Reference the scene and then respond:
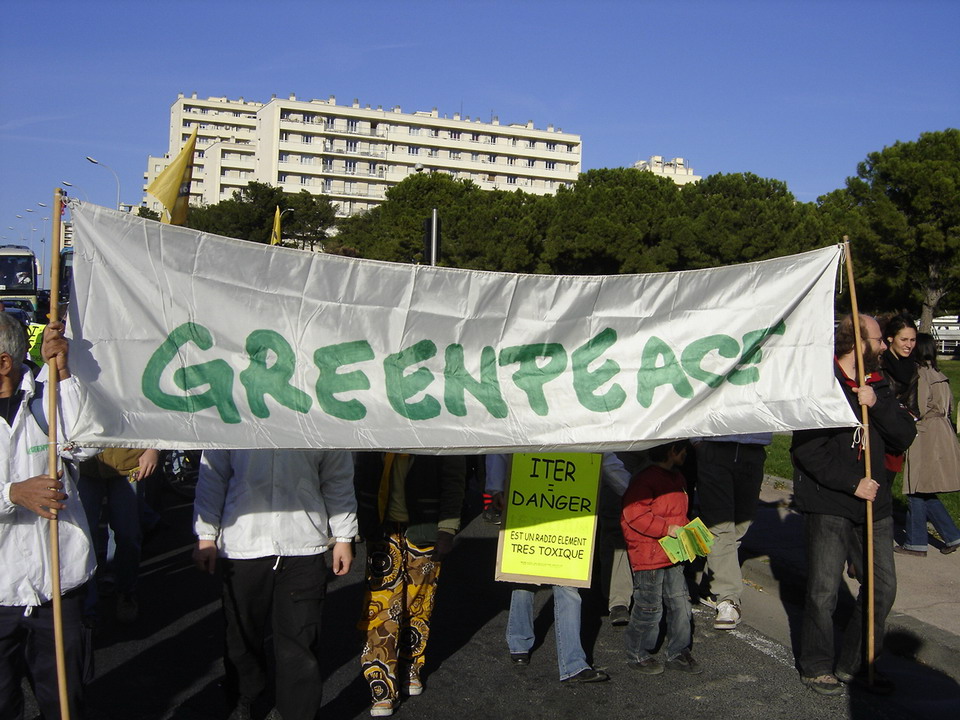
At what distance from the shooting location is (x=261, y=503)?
425 cm

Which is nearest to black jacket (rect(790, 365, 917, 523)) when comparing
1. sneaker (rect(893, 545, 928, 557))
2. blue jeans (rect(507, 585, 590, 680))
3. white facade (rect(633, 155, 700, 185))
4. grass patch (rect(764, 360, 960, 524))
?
blue jeans (rect(507, 585, 590, 680))

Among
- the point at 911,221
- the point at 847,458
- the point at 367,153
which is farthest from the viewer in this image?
the point at 367,153

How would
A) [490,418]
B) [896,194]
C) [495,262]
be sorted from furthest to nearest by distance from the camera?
[495,262] < [896,194] < [490,418]

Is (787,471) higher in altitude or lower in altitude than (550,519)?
lower

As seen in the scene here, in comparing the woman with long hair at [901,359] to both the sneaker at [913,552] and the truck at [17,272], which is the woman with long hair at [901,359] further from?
the truck at [17,272]

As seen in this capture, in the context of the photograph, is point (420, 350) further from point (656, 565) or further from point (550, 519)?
point (656, 565)

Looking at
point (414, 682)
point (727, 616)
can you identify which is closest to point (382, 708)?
point (414, 682)

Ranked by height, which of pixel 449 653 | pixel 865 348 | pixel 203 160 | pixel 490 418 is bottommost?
pixel 449 653

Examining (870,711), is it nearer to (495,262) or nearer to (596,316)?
(596,316)

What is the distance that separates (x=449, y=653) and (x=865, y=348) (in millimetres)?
2839

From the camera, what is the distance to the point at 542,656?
19.0ft

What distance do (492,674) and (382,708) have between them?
0.88 metres

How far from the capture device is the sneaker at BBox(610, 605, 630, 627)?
636cm

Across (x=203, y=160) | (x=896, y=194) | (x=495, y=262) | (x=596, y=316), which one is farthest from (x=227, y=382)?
(x=203, y=160)
